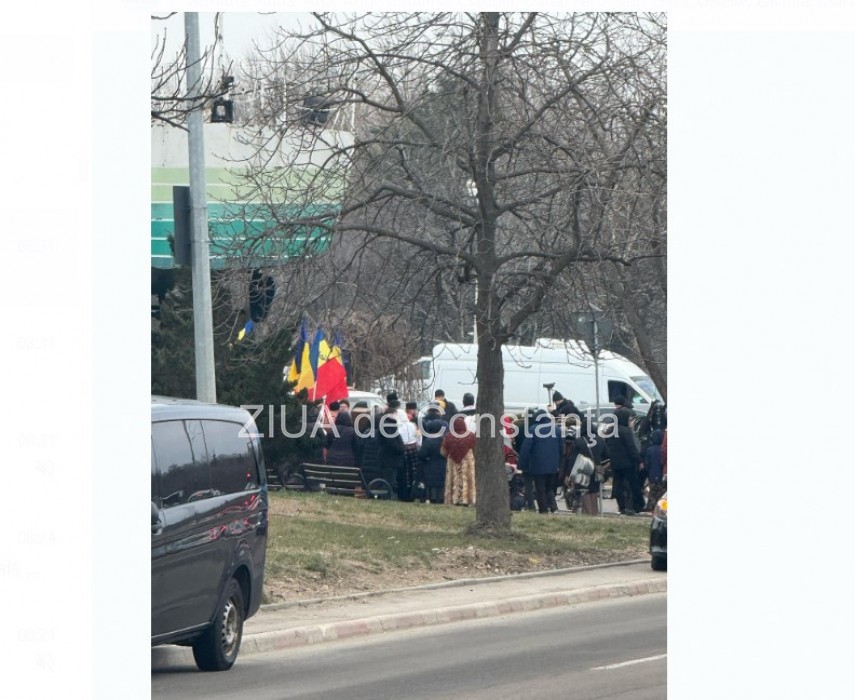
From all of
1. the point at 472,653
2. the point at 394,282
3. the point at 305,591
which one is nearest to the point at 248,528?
the point at 472,653

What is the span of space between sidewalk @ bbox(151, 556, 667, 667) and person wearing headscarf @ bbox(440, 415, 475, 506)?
533 centimetres

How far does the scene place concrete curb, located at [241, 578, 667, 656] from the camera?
1167 centimetres

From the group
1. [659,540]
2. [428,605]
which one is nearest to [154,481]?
[428,605]

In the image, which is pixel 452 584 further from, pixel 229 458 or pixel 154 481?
pixel 154 481

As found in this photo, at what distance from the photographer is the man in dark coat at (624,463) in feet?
69.5

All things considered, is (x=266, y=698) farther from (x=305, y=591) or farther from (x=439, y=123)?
(x=439, y=123)

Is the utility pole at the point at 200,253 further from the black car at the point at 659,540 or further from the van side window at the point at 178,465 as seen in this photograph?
the black car at the point at 659,540

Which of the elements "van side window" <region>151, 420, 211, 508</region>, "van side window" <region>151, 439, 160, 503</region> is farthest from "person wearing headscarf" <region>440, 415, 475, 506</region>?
"van side window" <region>151, 439, 160, 503</region>

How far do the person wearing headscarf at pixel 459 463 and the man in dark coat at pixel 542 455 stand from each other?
32.9 inches

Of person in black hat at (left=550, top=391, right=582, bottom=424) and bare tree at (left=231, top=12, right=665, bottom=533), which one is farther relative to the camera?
person in black hat at (left=550, top=391, right=582, bottom=424)

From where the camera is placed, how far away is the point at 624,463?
21.3m

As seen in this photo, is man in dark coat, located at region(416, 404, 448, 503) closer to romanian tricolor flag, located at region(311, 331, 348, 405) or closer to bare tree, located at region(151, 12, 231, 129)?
romanian tricolor flag, located at region(311, 331, 348, 405)

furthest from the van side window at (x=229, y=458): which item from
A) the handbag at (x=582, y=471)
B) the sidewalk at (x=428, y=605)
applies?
the handbag at (x=582, y=471)
